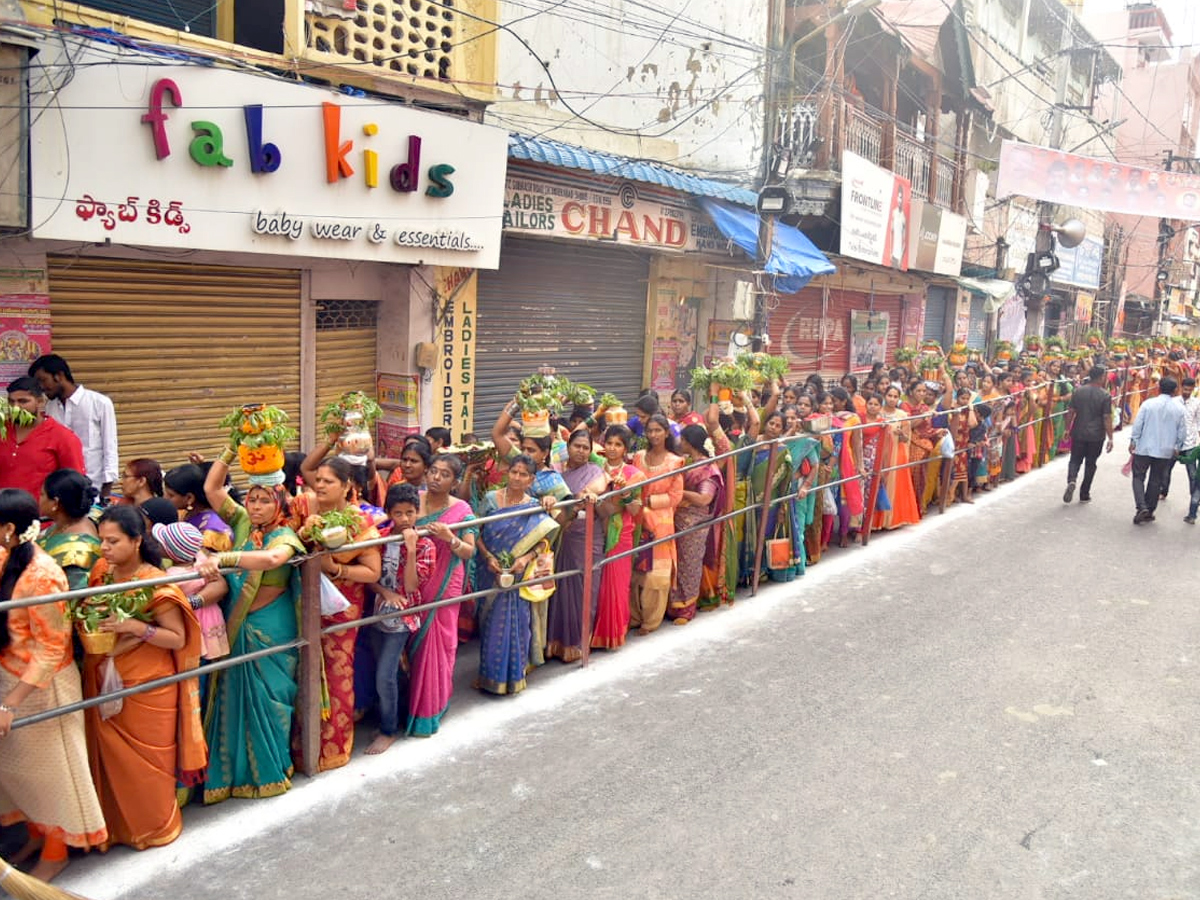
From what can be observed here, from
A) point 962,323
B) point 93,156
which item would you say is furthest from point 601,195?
point 962,323

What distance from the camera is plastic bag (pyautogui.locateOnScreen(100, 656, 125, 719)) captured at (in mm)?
3705

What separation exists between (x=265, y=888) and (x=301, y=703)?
0.94m

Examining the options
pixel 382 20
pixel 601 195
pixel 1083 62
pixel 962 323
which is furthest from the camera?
pixel 1083 62

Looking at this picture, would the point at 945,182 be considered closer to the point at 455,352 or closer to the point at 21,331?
the point at 455,352

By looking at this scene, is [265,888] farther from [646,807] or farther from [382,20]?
[382,20]

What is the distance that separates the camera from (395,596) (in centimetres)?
474

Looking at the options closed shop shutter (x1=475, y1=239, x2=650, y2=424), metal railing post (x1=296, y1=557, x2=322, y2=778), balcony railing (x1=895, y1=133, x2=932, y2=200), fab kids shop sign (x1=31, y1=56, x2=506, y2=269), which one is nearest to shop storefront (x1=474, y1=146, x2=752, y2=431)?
closed shop shutter (x1=475, y1=239, x2=650, y2=424)

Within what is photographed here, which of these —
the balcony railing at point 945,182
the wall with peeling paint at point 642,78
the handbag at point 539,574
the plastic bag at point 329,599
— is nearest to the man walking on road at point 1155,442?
the wall with peeling paint at point 642,78

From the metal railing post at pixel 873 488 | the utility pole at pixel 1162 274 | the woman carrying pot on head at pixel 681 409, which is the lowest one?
the metal railing post at pixel 873 488

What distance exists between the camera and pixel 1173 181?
17.6 meters

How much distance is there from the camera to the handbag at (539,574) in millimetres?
5438

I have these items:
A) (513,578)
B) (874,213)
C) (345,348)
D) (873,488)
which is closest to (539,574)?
(513,578)

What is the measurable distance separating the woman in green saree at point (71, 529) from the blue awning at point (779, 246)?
918 cm

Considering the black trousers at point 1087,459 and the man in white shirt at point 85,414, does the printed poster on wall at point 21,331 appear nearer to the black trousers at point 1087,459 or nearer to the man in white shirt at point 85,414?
the man in white shirt at point 85,414
